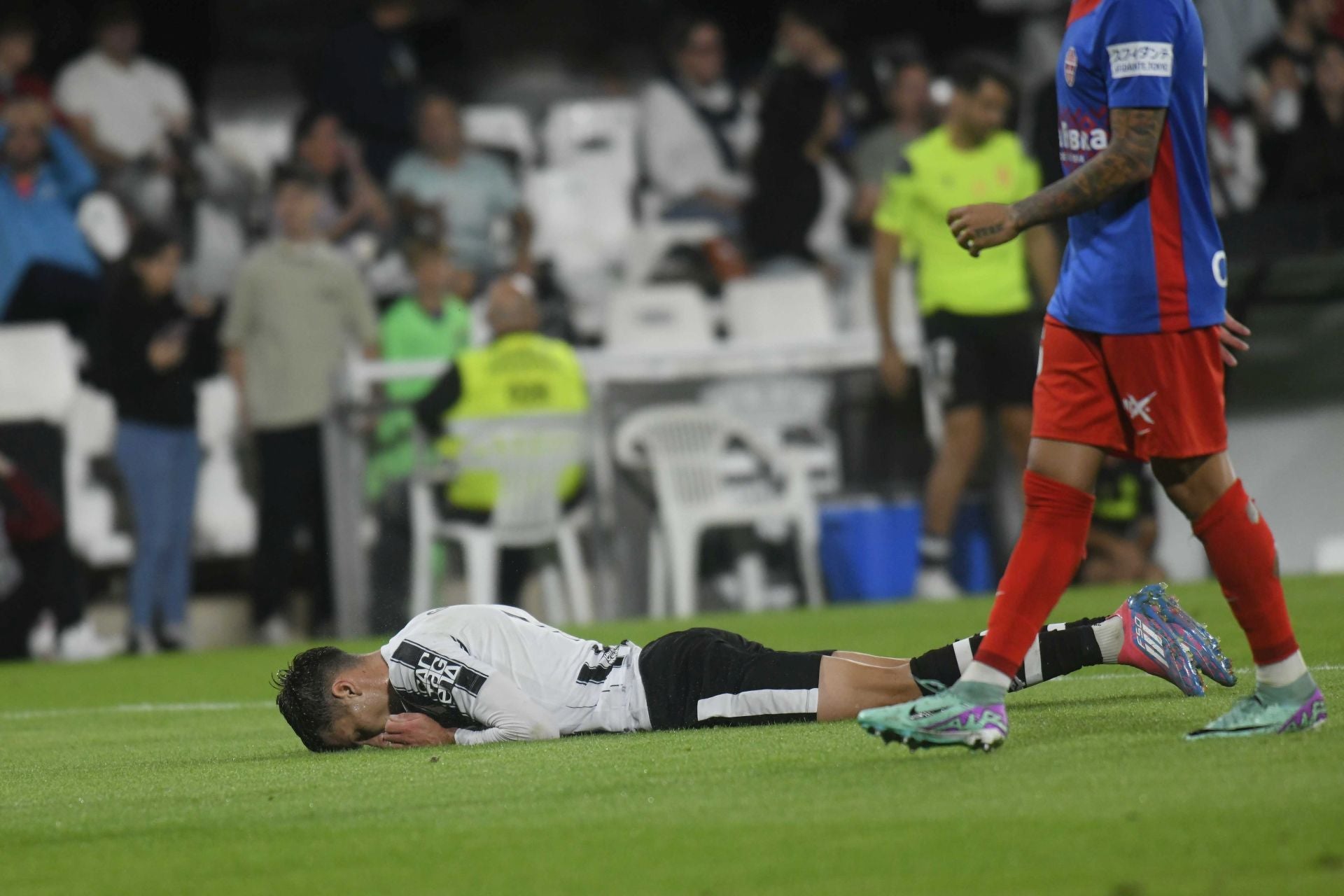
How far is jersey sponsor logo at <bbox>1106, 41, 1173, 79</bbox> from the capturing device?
177 inches

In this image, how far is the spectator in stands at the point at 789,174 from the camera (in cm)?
1406

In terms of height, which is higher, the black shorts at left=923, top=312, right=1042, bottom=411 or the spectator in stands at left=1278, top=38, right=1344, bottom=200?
the spectator in stands at left=1278, top=38, right=1344, bottom=200

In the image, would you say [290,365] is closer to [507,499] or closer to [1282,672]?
[507,499]

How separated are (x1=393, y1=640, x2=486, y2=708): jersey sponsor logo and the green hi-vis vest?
18.9 feet

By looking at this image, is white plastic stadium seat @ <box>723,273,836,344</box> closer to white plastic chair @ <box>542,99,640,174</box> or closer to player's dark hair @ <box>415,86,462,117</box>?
white plastic chair @ <box>542,99,640,174</box>

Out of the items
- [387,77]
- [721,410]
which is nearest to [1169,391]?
[721,410]

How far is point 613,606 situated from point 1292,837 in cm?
836

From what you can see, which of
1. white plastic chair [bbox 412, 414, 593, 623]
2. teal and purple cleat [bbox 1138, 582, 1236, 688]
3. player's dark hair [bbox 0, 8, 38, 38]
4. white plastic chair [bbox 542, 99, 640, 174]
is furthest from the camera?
white plastic chair [bbox 542, 99, 640, 174]

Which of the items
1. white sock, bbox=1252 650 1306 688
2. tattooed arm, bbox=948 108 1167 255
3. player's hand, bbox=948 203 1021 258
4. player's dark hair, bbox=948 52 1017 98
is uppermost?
player's dark hair, bbox=948 52 1017 98

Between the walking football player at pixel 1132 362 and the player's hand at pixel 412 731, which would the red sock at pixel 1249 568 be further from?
the player's hand at pixel 412 731

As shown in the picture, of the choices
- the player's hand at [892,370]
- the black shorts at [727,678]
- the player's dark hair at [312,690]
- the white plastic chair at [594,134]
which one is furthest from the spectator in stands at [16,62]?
the black shorts at [727,678]

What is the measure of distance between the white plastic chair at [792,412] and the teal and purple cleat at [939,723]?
7.18 meters

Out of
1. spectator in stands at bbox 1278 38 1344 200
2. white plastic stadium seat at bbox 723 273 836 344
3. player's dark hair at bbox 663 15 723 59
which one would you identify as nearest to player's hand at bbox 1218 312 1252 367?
→ white plastic stadium seat at bbox 723 273 836 344

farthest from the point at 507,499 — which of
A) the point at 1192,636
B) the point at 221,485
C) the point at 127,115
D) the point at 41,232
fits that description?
the point at 1192,636
